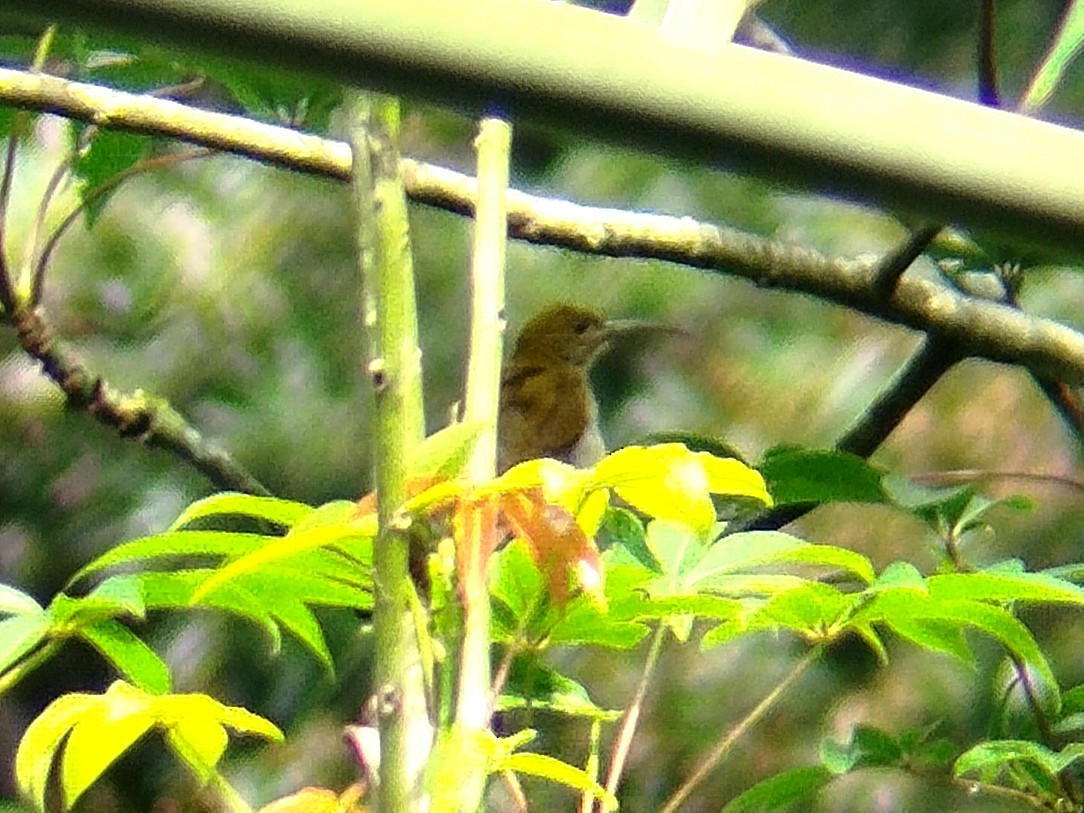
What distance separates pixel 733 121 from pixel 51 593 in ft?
4.86

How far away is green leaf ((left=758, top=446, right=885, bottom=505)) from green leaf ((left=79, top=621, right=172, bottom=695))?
0.98 feet

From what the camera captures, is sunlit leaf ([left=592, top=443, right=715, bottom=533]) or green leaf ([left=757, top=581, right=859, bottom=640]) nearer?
sunlit leaf ([left=592, top=443, right=715, bottom=533])

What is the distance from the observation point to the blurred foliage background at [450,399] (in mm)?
1371

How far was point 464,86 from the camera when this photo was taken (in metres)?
0.16

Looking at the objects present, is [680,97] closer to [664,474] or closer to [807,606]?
[664,474]

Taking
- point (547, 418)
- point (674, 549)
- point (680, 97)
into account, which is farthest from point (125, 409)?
point (680, 97)

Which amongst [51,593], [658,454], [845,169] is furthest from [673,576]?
[51,593]

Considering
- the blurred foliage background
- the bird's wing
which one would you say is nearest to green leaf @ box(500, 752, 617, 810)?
the blurred foliage background

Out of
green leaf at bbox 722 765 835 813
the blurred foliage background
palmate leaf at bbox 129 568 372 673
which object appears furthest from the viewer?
the blurred foliage background

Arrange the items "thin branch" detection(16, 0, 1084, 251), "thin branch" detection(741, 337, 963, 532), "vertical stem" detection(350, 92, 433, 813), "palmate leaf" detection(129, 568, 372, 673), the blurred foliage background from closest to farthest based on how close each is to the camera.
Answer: "thin branch" detection(16, 0, 1084, 251), "vertical stem" detection(350, 92, 433, 813), "palmate leaf" detection(129, 568, 372, 673), "thin branch" detection(741, 337, 963, 532), the blurred foliage background

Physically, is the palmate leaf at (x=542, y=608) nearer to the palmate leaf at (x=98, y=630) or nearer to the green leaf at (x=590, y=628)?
the green leaf at (x=590, y=628)

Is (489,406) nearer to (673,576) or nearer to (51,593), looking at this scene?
(673,576)

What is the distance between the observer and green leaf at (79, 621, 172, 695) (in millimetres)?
481

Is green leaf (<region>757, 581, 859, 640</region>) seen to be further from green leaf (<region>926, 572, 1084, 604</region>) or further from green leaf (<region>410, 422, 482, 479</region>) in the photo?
green leaf (<region>410, 422, 482, 479</region>)
